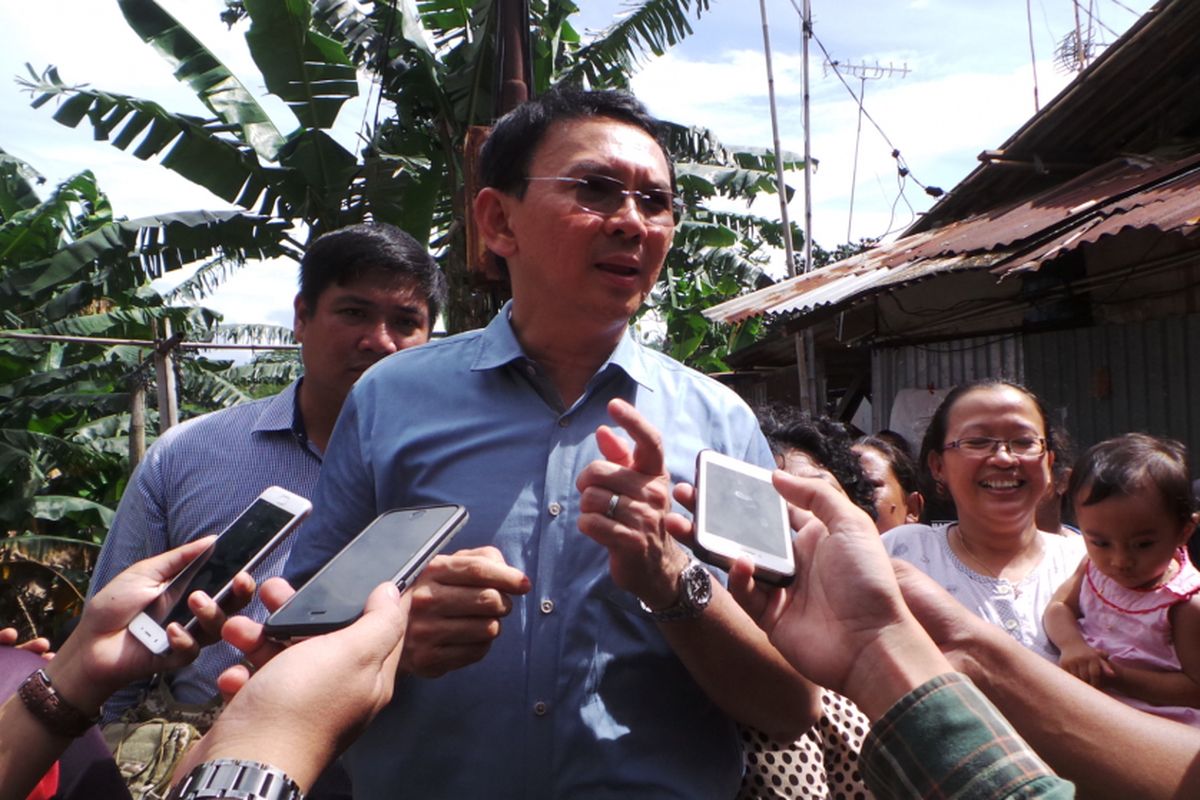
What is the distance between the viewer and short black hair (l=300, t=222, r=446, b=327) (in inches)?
107

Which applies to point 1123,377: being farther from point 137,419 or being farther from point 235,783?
point 137,419

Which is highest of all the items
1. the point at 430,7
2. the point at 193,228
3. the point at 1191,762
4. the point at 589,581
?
the point at 430,7

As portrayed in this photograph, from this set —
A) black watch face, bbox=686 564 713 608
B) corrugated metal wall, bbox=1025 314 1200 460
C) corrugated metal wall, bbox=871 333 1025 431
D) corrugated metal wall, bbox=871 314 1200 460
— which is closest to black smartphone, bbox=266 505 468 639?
black watch face, bbox=686 564 713 608

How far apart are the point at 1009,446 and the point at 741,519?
5.55ft

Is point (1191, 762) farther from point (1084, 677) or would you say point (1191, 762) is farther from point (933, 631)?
point (1084, 677)

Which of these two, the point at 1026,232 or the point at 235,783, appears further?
the point at 1026,232

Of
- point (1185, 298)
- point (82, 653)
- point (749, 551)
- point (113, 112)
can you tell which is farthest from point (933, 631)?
point (113, 112)

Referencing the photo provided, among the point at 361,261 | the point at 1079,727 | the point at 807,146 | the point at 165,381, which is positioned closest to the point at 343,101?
the point at 165,381

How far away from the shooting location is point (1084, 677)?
8.52 ft

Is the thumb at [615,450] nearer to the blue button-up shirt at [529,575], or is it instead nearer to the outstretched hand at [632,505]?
the outstretched hand at [632,505]

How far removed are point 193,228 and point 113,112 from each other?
1.20 m

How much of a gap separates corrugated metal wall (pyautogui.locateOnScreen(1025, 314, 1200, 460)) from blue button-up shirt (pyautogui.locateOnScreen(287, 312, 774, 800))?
469 cm

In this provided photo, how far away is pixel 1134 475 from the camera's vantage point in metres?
2.71

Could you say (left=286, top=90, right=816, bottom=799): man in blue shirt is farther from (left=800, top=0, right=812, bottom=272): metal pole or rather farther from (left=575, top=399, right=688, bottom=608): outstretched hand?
(left=800, top=0, right=812, bottom=272): metal pole
